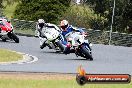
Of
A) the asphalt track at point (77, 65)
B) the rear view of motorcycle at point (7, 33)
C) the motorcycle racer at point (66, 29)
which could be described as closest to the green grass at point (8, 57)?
the asphalt track at point (77, 65)

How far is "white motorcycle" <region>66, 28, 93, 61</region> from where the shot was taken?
67.2 ft

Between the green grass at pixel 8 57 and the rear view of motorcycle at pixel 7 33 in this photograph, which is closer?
the green grass at pixel 8 57

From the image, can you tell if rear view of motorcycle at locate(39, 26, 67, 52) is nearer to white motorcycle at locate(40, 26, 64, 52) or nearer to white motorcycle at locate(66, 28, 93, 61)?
white motorcycle at locate(40, 26, 64, 52)

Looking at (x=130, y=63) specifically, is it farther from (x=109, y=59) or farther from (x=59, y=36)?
(x=59, y=36)

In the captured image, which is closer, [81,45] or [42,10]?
[81,45]

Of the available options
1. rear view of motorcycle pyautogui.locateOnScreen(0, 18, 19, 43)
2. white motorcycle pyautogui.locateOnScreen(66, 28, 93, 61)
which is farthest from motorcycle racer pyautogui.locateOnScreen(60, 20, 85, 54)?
rear view of motorcycle pyautogui.locateOnScreen(0, 18, 19, 43)

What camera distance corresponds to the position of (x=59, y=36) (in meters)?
23.7

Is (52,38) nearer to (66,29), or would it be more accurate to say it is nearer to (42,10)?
(66,29)

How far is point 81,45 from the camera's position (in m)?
20.7

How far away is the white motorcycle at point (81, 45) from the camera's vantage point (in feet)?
67.2

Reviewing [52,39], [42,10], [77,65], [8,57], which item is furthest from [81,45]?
[42,10]

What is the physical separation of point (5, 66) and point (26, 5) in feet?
124

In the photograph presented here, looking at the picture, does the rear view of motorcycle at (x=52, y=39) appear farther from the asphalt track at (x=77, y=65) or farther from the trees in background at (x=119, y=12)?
the trees in background at (x=119, y=12)

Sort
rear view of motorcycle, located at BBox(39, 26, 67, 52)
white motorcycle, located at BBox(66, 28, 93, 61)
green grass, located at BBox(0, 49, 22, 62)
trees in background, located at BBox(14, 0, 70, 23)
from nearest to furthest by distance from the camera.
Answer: green grass, located at BBox(0, 49, 22, 62)
white motorcycle, located at BBox(66, 28, 93, 61)
rear view of motorcycle, located at BBox(39, 26, 67, 52)
trees in background, located at BBox(14, 0, 70, 23)
